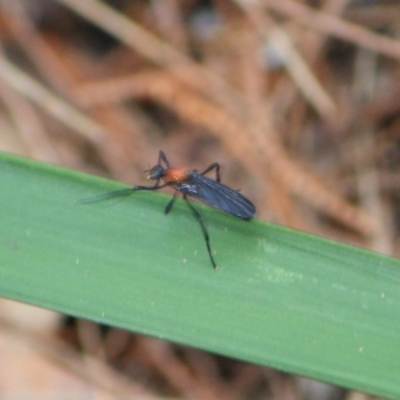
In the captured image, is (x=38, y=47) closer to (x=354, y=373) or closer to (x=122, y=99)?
(x=122, y=99)

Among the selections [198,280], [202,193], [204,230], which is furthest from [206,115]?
[198,280]

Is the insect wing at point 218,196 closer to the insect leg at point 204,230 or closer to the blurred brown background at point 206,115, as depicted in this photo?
the insect leg at point 204,230

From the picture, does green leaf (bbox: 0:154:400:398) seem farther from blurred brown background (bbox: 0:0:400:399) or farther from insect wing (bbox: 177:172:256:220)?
blurred brown background (bbox: 0:0:400:399)

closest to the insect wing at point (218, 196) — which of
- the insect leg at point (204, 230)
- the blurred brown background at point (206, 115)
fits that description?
the insect leg at point (204, 230)

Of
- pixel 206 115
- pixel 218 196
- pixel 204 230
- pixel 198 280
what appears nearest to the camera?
pixel 198 280

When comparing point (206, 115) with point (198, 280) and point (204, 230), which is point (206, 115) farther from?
point (198, 280)

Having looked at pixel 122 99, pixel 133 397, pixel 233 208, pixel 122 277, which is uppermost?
pixel 122 99

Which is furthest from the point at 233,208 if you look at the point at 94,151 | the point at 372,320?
the point at 94,151

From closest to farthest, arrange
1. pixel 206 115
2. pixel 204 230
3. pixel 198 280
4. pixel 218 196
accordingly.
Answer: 1. pixel 198 280
2. pixel 204 230
3. pixel 218 196
4. pixel 206 115
